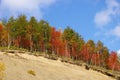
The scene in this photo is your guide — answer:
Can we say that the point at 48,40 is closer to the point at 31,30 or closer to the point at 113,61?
the point at 31,30

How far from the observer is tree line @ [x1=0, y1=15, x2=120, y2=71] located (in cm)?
11650

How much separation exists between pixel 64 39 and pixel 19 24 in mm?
21467

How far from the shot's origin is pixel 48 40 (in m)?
125

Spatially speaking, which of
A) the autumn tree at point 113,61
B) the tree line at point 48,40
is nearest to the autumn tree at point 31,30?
the tree line at point 48,40

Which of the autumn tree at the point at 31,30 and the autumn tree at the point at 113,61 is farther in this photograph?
the autumn tree at the point at 113,61

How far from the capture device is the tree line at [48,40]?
4587 inches

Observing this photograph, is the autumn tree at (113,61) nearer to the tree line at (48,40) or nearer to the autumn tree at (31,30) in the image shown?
the tree line at (48,40)

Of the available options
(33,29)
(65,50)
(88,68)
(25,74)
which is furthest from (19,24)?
(25,74)

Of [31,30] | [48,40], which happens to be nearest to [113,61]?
[48,40]

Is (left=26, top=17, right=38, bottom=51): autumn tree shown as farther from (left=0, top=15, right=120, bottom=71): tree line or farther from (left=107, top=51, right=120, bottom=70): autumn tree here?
(left=107, top=51, right=120, bottom=70): autumn tree

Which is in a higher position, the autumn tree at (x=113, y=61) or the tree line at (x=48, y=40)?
the tree line at (x=48, y=40)

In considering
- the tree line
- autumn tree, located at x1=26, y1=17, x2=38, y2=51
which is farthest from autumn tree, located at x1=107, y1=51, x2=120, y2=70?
autumn tree, located at x1=26, y1=17, x2=38, y2=51

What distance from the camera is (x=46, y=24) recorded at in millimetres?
123438

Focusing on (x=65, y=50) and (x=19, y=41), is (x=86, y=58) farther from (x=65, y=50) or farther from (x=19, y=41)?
(x=19, y=41)
